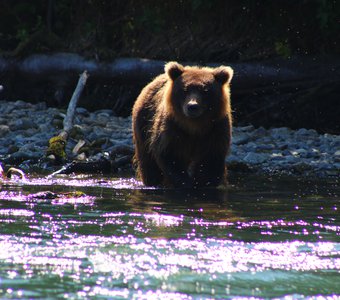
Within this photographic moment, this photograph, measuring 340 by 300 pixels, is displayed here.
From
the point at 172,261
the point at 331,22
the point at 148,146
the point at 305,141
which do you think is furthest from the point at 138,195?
the point at 331,22

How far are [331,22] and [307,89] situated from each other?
1489 millimetres

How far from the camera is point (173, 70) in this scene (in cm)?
935

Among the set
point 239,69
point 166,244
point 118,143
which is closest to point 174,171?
point 118,143

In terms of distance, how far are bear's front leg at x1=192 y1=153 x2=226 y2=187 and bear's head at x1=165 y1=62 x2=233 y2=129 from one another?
36 cm

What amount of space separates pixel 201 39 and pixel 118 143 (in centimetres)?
340

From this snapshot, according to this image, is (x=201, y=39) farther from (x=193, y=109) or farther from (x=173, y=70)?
(x=193, y=109)

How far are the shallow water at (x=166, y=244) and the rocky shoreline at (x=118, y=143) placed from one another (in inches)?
86.5

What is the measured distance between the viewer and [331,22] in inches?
535

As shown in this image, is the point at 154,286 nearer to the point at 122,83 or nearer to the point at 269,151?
the point at 269,151

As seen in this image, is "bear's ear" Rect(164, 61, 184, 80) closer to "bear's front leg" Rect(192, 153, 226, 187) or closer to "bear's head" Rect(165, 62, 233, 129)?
"bear's head" Rect(165, 62, 233, 129)

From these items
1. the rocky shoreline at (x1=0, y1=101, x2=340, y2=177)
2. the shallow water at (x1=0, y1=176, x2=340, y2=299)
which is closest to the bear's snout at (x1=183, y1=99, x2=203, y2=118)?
the shallow water at (x1=0, y1=176, x2=340, y2=299)

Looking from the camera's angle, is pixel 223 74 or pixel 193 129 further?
pixel 223 74

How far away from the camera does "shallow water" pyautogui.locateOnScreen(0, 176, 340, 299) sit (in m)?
4.83

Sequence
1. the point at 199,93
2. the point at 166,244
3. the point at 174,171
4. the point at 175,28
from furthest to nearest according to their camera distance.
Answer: the point at 175,28 < the point at 174,171 < the point at 199,93 < the point at 166,244
